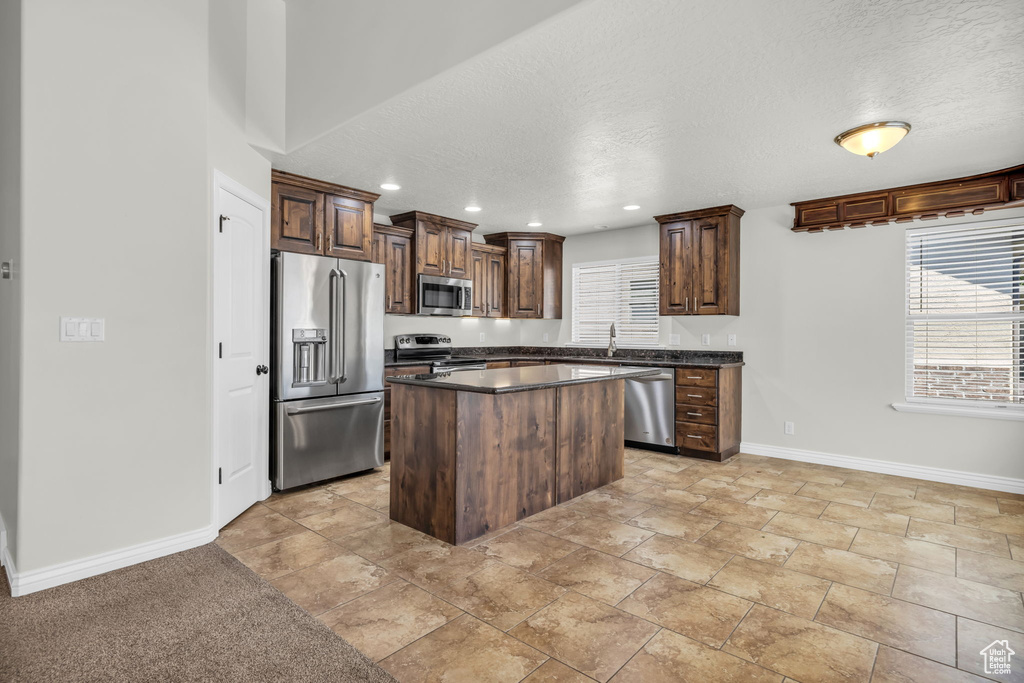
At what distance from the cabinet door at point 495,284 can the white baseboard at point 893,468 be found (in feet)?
10.1

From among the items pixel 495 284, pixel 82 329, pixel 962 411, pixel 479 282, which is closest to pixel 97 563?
pixel 82 329

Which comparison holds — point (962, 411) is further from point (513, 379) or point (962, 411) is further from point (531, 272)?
point (531, 272)

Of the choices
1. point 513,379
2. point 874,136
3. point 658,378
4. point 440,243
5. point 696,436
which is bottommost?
point 696,436

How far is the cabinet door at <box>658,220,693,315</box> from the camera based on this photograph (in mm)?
5320

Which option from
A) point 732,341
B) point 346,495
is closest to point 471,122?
point 346,495

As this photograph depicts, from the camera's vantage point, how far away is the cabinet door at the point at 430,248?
5.41 m

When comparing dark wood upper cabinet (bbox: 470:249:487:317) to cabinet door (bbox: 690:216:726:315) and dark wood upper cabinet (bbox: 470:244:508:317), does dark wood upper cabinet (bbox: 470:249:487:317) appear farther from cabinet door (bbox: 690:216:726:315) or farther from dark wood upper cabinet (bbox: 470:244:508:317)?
cabinet door (bbox: 690:216:726:315)

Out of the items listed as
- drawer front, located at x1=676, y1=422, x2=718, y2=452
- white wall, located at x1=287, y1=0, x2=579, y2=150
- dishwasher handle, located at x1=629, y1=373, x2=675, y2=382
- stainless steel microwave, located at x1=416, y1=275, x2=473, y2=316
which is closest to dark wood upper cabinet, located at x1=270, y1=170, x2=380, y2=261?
white wall, located at x1=287, y1=0, x2=579, y2=150

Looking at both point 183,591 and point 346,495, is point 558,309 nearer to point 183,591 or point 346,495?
point 346,495

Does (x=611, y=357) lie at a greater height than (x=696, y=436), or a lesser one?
greater

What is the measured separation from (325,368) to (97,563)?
1827mm

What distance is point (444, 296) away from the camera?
5.66m

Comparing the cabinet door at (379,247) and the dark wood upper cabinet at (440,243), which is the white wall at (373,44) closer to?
the cabinet door at (379,247)

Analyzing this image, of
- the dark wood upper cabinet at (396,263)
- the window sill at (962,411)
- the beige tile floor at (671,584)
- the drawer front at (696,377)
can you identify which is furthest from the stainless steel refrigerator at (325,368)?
the window sill at (962,411)
